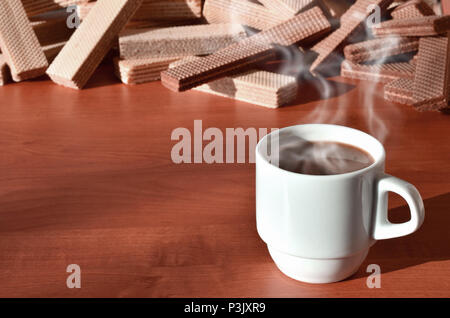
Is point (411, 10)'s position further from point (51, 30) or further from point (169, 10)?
point (51, 30)

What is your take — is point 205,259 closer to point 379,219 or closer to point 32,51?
point 379,219

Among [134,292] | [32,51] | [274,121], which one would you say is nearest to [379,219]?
[134,292]

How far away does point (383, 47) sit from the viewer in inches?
38.3

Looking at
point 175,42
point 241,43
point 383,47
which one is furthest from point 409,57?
point 175,42

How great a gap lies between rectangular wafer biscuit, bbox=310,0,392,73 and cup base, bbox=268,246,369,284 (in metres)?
0.55

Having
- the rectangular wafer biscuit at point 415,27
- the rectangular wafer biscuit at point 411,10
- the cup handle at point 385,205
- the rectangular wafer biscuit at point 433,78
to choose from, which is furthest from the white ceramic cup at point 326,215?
the rectangular wafer biscuit at point 411,10

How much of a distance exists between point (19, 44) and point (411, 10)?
663mm

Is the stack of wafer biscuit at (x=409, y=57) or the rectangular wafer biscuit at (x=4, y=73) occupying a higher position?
the stack of wafer biscuit at (x=409, y=57)

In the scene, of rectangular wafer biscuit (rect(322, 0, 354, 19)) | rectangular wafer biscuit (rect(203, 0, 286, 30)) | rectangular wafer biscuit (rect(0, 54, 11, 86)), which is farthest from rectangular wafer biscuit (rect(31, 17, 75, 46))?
rectangular wafer biscuit (rect(322, 0, 354, 19))

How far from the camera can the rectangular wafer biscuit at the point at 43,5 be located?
1.07 meters

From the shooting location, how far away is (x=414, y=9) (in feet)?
3.31

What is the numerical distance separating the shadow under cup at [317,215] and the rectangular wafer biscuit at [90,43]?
0.56 m

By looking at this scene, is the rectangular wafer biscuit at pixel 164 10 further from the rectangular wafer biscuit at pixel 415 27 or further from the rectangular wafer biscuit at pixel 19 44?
the rectangular wafer biscuit at pixel 415 27

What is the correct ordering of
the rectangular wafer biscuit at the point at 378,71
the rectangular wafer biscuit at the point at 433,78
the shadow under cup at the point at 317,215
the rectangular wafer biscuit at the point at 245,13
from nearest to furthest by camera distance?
the shadow under cup at the point at 317,215
the rectangular wafer biscuit at the point at 433,78
the rectangular wafer biscuit at the point at 378,71
the rectangular wafer biscuit at the point at 245,13
